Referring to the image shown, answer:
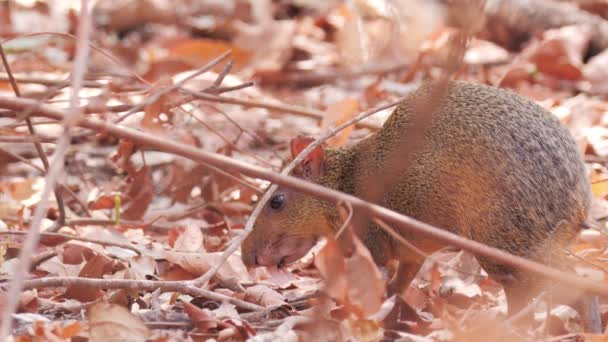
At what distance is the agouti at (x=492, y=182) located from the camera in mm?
3230

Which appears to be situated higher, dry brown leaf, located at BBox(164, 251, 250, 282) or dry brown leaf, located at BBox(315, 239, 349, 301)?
dry brown leaf, located at BBox(315, 239, 349, 301)

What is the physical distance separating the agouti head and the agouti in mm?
263

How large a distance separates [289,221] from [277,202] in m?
0.10

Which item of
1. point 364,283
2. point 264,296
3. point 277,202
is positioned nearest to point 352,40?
point 277,202

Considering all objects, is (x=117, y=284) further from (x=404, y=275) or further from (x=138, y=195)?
(x=138, y=195)

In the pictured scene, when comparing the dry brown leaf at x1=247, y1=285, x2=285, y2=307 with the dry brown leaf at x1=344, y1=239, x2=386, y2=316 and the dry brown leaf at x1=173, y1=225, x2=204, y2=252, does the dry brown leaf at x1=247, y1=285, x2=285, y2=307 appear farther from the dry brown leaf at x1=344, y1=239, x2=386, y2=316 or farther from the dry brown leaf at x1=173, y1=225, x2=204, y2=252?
the dry brown leaf at x1=344, y1=239, x2=386, y2=316

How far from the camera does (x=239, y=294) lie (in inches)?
138

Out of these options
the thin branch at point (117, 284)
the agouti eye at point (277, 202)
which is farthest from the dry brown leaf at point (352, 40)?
the thin branch at point (117, 284)

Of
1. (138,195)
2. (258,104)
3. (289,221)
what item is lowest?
(138,195)

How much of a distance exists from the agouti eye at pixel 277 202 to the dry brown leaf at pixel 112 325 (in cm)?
139

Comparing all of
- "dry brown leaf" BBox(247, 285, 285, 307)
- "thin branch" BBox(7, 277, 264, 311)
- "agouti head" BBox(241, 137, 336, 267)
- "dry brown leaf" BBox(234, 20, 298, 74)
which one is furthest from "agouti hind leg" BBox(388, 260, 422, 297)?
"dry brown leaf" BBox(234, 20, 298, 74)

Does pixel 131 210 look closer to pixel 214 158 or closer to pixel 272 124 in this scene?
pixel 272 124

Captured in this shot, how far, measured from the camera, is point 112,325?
2.72 meters

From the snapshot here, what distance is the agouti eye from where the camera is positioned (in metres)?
4.05
